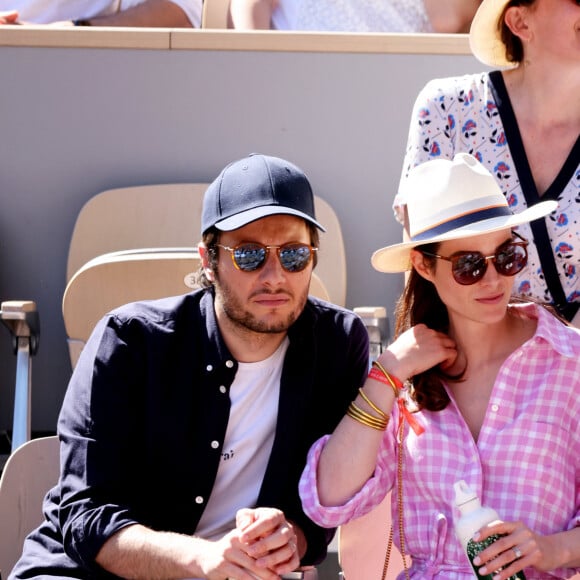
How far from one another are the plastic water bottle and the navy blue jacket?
1.72ft

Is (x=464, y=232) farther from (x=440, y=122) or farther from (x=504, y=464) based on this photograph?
(x=440, y=122)

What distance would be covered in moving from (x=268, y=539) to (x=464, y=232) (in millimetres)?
753

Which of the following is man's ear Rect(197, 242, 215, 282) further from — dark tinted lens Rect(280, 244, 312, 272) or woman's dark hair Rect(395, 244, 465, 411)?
woman's dark hair Rect(395, 244, 465, 411)

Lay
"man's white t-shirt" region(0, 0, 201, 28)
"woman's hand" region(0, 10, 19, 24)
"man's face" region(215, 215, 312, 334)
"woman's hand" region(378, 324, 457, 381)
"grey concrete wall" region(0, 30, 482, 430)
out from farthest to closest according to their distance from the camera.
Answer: "man's white t-shirt" region(0, 0, 201, 28) < "woman's hand" region(0, 10, 19, 24) < "grey concrete wall" region(0, 30, 482, 430) < "man's face" region(215, 215, 312, 334) < "woman's hand" region(378, 324, 457, 381)

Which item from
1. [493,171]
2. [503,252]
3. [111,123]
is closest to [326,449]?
[503,252]

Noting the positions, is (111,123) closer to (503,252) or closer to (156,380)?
(156,380)

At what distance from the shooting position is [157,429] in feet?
7.97

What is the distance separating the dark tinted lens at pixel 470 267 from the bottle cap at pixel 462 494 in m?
0.43

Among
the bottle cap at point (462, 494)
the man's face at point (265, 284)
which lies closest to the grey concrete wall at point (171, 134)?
the man's face at point (265, 284)

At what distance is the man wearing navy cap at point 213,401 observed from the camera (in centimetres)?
238

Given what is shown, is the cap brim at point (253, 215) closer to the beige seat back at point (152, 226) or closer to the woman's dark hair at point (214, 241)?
the woman's dark hair at point (214, 241)

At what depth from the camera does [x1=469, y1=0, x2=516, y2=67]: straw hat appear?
2.92m

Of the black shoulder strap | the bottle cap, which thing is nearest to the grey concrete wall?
the black shoulder strap

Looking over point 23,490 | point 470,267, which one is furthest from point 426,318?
point 23,490
